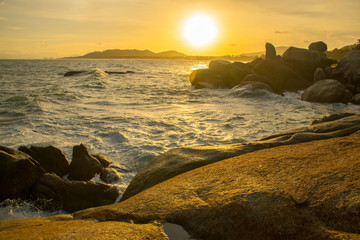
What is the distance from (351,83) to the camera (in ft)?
61.5

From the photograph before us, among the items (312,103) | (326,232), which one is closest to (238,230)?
(326,232)

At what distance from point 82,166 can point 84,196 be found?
1206 millimetres

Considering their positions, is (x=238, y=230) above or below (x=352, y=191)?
below

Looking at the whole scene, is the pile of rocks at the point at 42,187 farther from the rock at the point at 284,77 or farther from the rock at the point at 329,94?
the rock at the point at 284,77

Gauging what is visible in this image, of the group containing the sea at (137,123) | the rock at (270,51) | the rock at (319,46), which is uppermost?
the rock at (319,46)

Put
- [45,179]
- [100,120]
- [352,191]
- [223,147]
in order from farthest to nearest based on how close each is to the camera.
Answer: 1. [100,120]
2. [45,179]
3. [223,147]
4. [352,191]

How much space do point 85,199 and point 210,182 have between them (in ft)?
8.74

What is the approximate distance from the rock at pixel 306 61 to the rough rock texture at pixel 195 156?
66.5 ft

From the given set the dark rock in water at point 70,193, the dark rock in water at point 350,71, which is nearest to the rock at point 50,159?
the dark rock in water at point 70,193

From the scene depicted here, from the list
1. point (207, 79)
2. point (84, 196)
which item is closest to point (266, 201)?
point (84, 196)

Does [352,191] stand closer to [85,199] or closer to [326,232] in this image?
[326,232]

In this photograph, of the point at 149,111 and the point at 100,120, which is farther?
the point at 149,111

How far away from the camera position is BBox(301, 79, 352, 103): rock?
49.6 ft

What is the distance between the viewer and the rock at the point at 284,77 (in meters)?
21.7
